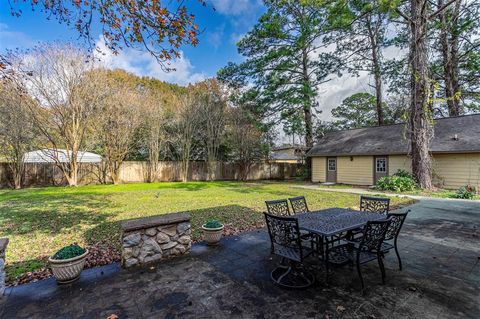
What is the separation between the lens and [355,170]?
Result: 15.6 metres

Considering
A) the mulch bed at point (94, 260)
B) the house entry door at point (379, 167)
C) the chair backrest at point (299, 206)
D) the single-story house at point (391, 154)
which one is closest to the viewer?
the mulch bed at point (94, 260)

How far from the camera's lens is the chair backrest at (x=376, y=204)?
4.55 m

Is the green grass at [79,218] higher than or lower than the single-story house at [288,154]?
lower

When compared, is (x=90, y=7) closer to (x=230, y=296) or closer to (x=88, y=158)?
(x=230, y=296)

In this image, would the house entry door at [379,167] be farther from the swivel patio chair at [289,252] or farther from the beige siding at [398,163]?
the swivel patio chair at [289,252]

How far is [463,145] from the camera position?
37.6 feet

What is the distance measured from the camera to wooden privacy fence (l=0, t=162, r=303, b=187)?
14781 mm

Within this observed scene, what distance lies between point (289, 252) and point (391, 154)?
13186 millimetres

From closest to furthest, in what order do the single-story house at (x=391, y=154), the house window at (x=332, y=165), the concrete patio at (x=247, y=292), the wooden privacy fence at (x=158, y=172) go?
the concrete patio at (x=247, y=292), the single-story house at (x=391, y=154), the wooden privacy fence at (x=158, y=172), the house window at (x=332, y=165)

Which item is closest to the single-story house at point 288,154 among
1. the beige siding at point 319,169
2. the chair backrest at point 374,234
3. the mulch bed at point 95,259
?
the beige siding at point 319,169

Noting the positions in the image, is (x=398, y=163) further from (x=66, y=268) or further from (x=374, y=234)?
(x=66, y=268)

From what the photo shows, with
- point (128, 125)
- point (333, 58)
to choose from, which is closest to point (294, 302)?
point (128, 125)

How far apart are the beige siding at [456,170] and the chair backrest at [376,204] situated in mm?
10428

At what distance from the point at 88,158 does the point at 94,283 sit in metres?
14.7
